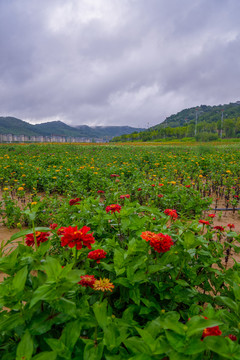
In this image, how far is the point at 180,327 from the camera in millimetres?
918

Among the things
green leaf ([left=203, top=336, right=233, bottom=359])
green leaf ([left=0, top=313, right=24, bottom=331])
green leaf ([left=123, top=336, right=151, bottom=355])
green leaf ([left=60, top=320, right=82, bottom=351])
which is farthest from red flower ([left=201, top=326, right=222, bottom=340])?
green leaf ([left=0, top=313, right=24, bottom=331])

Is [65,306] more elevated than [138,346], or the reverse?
[65,306]

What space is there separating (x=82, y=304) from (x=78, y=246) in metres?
0.36

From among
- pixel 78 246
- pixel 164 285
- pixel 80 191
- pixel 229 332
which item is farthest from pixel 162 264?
pixel 80 191

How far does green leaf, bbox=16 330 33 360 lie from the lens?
0.91 m

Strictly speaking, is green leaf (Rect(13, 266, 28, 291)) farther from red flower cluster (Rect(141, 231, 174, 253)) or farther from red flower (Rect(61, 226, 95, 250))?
red flower cluster (Rect(141, 231, 174, 253))

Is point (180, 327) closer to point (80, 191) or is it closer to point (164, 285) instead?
point (164, 285)

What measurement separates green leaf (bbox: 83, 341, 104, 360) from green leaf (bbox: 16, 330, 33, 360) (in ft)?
0.82

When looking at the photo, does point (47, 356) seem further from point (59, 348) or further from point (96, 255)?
point (96, 255)

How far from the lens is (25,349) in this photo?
934 millimetres

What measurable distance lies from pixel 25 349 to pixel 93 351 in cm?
31

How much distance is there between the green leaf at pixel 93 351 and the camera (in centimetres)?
97

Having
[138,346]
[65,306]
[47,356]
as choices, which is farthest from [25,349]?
[138,346]

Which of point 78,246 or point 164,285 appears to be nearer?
point 78,246
